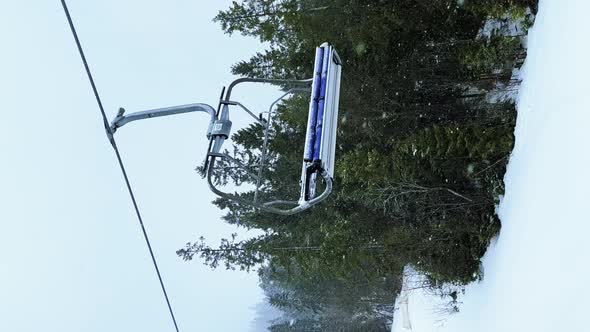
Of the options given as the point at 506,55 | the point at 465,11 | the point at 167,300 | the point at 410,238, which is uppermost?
the point at 465,11

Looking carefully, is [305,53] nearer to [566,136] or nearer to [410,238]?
[410,238]

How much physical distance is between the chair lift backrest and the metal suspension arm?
160 cm

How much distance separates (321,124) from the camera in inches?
245

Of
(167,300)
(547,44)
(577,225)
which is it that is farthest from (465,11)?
(167,300)

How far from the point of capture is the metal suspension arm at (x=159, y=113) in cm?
736

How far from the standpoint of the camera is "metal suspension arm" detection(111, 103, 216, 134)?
736 centimetres

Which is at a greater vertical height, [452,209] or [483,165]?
[483,165]

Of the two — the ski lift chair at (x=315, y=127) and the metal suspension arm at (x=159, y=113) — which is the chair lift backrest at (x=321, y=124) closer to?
the ski lift chair at (x=315, y=127)

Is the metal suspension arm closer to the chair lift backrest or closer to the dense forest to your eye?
the chair lift backrest

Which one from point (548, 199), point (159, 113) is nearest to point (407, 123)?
point (548, 199)

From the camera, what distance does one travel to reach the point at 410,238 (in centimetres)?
1446

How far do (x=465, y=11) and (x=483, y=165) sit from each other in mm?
4366

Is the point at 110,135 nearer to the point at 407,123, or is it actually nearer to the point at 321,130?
the point at 321,130

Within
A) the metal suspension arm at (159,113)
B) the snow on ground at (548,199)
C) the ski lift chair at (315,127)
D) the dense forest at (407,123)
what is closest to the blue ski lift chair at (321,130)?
the ski lift chair at (315,127)
